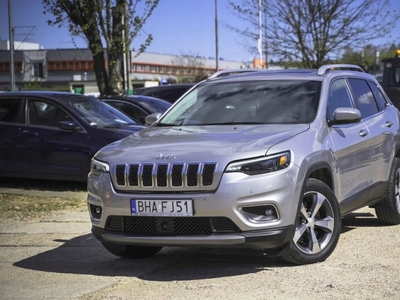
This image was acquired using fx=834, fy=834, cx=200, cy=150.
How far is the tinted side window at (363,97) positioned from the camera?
27.7 ft

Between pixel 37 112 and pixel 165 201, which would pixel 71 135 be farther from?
pixel 165 201

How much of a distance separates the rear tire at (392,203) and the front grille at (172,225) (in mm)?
3017

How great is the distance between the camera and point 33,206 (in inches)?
453

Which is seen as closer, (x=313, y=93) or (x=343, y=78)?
(x=313, y=93)

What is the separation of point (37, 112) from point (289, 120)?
7.01 meters

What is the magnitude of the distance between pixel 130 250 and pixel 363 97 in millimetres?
3012

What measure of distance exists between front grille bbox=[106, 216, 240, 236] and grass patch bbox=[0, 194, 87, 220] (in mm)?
4222

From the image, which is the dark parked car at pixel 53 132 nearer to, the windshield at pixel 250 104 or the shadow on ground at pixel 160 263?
the shadow on ground at pixel 160 263

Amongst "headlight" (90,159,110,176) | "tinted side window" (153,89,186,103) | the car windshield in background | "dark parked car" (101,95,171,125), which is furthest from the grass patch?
"tinted side window" (153,89,186,103)

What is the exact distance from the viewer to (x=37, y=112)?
44.0ft

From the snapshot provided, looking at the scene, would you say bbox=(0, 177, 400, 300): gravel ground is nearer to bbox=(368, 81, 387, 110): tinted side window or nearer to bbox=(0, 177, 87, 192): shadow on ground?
bbox=(368, 81, 387, 110): tinted side window

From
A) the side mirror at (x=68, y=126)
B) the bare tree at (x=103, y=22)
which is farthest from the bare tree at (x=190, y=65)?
the side mirror at (x=68, y=126)

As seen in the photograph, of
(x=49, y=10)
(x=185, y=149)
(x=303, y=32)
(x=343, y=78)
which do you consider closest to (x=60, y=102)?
(x=343, y=78)

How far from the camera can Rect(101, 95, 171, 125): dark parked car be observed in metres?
17.0
